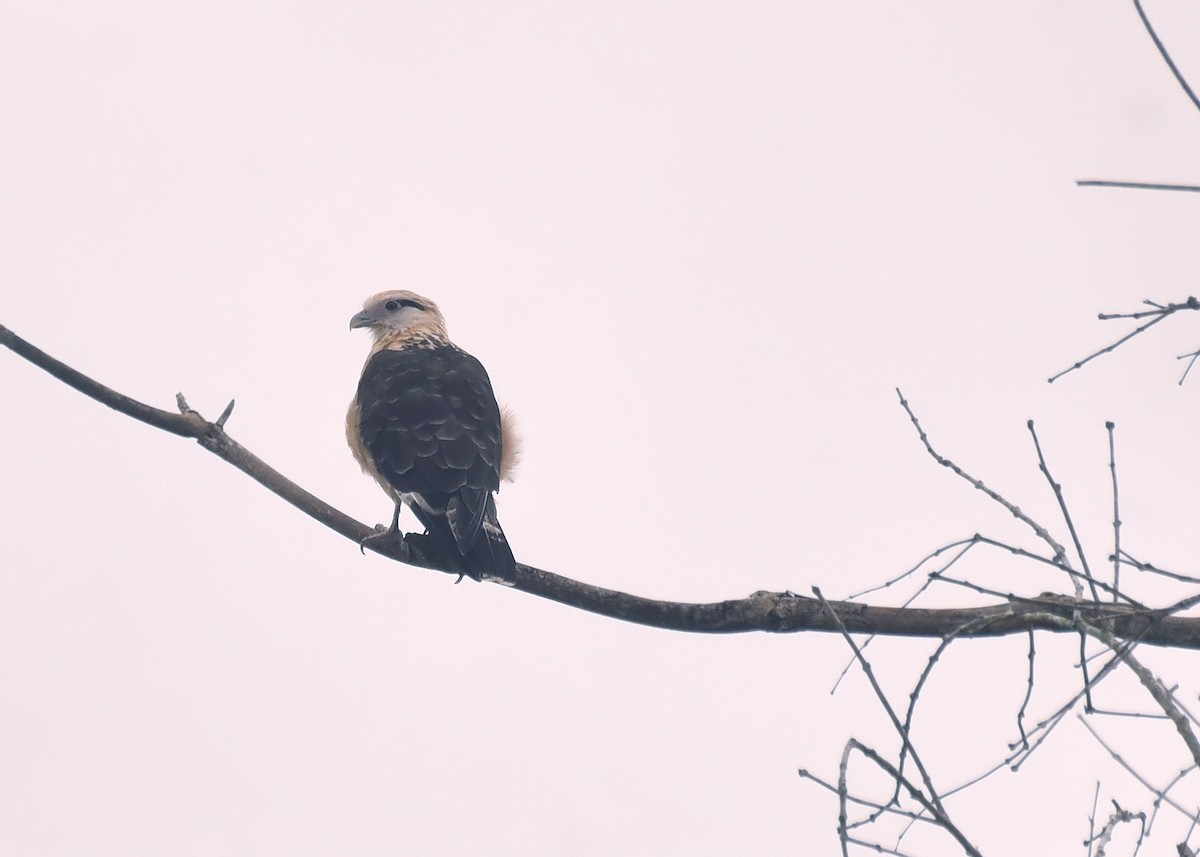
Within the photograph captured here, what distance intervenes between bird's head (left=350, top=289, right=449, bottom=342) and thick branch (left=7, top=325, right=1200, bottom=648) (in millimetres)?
3505

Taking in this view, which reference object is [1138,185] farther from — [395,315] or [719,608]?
[395,315]

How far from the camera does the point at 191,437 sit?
17.2 feet

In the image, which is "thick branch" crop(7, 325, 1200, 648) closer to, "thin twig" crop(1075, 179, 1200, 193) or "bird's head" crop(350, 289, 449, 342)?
"thin twig" crop(1075, 179, 1200, 193)

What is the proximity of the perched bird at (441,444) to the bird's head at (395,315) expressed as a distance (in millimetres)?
814

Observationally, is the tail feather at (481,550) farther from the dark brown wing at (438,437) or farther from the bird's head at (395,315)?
the bird's head at (395,315)

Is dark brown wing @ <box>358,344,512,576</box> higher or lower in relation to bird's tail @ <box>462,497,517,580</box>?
higher

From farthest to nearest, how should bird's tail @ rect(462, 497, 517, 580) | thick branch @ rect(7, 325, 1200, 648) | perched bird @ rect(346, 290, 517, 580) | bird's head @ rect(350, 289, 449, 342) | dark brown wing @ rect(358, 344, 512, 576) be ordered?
bird's head @ rect(350, 289, 449, 342) → dark brown wing @ rect(358, 344, 512, 576) → perched bird @ rect(346, 290, 517, 580) → bird's tail @ rect(462, 497, 517, 580) → thick branch @ rect(7, 325, 1200, 648)

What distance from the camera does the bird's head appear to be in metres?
8.96

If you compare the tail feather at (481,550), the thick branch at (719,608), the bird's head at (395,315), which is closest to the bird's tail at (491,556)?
the tail feather at (481,550)

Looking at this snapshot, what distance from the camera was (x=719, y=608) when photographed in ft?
14.1

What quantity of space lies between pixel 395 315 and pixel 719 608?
17.4 ft

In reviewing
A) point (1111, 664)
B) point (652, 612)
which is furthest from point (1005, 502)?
point (652, 612)

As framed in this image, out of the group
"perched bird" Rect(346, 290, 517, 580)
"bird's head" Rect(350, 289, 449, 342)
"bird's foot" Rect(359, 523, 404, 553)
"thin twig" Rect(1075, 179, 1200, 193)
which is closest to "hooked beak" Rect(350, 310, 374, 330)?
"bird's head" Rect(350, 289, 449, 342)

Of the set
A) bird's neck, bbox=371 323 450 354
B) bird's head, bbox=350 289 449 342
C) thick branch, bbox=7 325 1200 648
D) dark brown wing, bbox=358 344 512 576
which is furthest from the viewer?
bird's head, bbox=350 289 449 342
